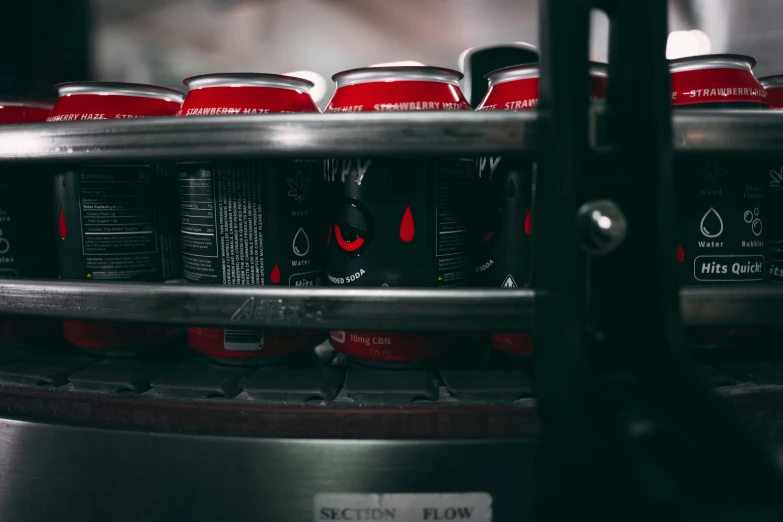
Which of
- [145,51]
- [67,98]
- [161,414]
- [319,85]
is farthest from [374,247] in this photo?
[145,51]

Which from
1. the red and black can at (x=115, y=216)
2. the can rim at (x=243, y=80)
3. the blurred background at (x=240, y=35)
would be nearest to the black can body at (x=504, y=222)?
the can rim at (x=243, y=80)

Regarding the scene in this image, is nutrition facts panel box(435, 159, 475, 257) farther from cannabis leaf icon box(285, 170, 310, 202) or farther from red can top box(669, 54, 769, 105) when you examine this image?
red can top box(669, 54, 769, 105)

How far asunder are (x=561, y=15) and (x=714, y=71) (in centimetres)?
30

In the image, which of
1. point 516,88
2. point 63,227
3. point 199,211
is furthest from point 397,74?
point 63,227

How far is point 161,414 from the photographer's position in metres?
0.46

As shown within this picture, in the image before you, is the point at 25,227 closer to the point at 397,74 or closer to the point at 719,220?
the point at 397,74

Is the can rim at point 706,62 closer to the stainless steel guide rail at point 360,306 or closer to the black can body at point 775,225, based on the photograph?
the black can body at point 775,225

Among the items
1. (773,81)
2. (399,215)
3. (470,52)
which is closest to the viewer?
(399,215)

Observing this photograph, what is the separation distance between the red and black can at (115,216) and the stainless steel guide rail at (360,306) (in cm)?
7

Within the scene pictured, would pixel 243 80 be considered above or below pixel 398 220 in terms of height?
above

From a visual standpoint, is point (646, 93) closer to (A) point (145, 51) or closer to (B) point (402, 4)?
(B) point (402, 4)

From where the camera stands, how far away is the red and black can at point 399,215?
476 mm

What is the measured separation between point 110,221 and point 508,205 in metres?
0.37

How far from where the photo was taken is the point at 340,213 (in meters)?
0.49
